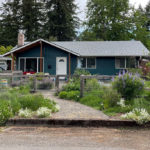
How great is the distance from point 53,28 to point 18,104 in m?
34.8

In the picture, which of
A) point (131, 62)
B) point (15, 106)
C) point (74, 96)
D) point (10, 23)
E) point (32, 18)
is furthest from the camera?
point (10, 23)

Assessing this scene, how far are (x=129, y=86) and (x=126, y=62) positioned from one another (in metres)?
12.9

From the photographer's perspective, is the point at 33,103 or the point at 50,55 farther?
the point at 50,55

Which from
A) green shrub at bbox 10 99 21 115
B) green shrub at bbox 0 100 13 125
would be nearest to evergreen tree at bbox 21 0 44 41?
green shrub at bbox 10 99 21 115

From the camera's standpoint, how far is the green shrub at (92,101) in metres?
8.03

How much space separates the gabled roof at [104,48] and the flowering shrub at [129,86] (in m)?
11.5

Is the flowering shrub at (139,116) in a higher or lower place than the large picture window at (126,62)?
lower

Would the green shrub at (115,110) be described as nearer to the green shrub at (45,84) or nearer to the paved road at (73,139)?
the paved road at (73,139)

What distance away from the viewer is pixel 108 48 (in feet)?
69.8

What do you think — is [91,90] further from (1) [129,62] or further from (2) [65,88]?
(1) [129,62]

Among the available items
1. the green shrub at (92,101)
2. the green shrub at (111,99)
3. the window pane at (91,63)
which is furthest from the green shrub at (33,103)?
the window pane at (91,63)

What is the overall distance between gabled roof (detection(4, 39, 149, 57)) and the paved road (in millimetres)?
13945

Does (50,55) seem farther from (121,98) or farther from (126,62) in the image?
(121,98)

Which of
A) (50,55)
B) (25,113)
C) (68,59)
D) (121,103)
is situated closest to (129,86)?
(121,103)
